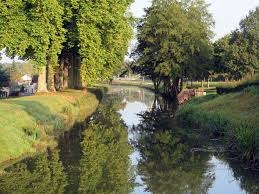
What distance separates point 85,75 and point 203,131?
24667mm

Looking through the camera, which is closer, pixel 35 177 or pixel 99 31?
pixel 35 177

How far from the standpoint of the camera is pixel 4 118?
26.4m

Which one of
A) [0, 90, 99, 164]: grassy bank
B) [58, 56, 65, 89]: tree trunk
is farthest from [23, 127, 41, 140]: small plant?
[58, 56, 65, 89]: tree trunk

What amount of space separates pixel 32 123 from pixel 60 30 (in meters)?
18.4

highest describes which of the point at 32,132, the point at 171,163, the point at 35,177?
the point at 32,132

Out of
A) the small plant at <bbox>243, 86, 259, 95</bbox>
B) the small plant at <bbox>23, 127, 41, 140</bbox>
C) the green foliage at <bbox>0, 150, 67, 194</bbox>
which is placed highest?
the small plant at <bbox>243, 86, 259, 95</bbox>

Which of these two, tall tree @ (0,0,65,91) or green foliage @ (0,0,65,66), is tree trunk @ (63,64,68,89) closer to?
tall tree @ (0,0,65,91)

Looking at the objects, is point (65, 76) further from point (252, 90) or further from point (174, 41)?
point (252, 90)

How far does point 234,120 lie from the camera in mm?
26984

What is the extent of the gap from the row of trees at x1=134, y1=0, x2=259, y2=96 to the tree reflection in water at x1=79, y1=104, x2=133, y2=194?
34.4m

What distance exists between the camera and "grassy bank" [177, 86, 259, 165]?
826 inches

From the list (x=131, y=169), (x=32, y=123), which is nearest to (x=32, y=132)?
(x=32, y=123)

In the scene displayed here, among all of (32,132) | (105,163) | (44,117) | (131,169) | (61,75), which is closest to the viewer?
(131,169)

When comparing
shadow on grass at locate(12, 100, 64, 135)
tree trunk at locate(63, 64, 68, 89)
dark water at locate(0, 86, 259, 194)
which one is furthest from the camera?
tree trunk at locate(63, 64, 68, 89)
